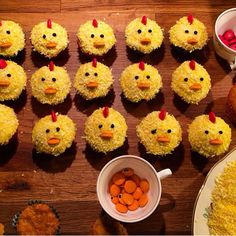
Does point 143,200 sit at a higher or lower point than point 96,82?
lower

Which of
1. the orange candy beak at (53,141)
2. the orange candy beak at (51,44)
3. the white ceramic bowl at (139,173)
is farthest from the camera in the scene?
the orange candy beak at (51,44)

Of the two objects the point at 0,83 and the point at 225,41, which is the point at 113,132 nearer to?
the point at 0,83

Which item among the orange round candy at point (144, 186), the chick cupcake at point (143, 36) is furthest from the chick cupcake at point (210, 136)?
the chick cupcake at point (143, 36)

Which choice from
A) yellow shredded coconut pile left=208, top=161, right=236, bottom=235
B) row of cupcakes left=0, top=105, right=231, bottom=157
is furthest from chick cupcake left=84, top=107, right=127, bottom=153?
yellow shredded coconut pile left=208, top=161, right=236, bottom=235

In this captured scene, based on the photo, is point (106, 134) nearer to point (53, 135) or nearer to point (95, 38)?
point (53, 135)

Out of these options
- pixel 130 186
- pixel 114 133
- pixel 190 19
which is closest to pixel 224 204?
pixel 130 186

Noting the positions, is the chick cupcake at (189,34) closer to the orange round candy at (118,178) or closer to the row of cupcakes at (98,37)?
the row of cupcakes at (98,37)

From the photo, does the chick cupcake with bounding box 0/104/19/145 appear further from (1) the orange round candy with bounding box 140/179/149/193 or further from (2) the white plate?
(2) the white plate
